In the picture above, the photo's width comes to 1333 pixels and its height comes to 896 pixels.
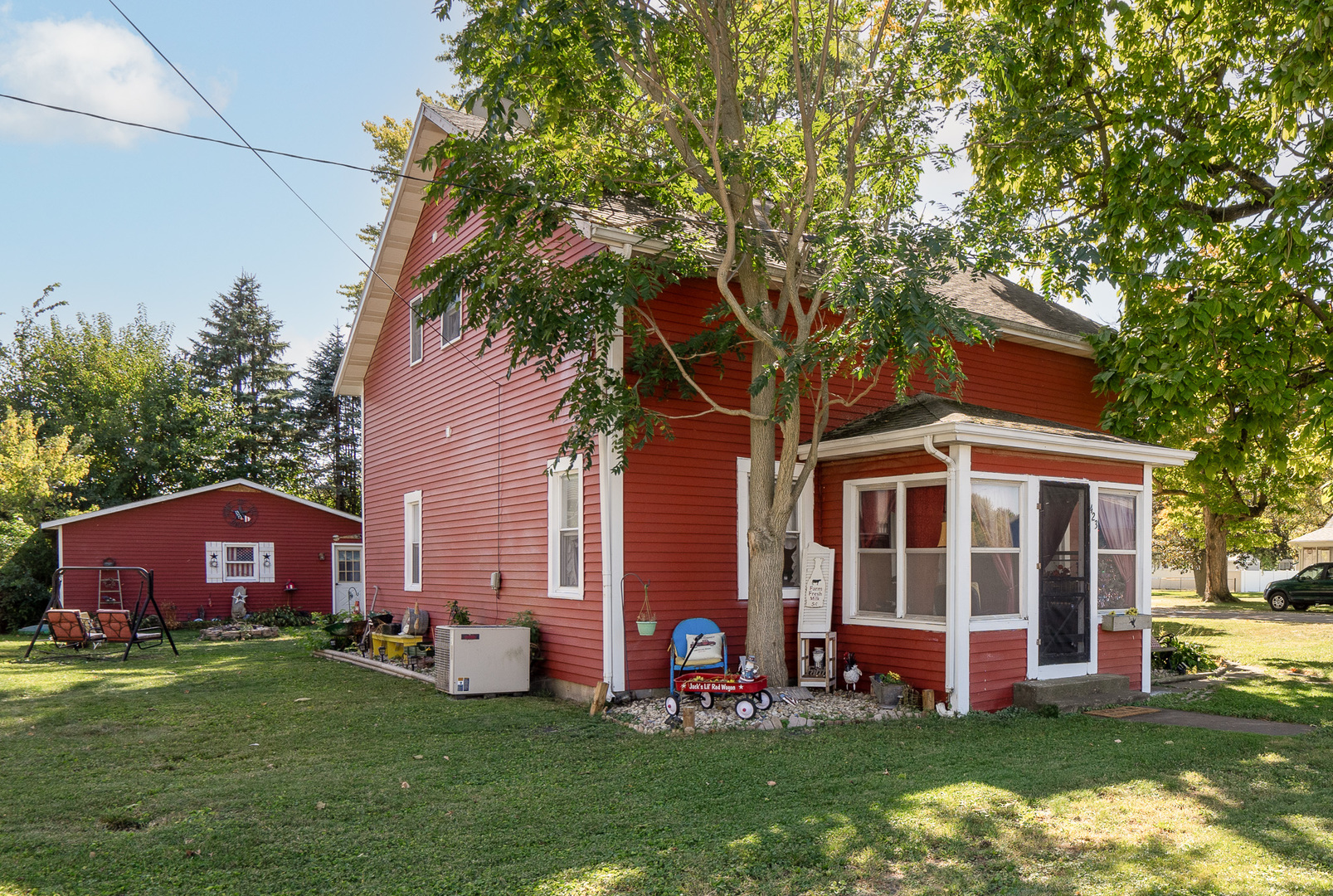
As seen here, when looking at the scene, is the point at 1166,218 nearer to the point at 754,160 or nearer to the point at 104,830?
the point at 754,160

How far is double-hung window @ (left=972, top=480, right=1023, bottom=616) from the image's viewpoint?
9.05 metres

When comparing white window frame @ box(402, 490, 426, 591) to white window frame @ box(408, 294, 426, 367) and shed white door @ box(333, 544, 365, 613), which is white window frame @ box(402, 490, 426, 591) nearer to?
white window frame @ box(408, 294, 426, 367)

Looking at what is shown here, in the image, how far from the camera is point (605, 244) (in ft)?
31.0

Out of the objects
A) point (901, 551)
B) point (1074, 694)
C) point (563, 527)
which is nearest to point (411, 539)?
point (563, 527)

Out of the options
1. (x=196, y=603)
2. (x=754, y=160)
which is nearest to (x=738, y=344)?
(x=754, y=160)

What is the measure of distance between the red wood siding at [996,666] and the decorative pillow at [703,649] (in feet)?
8.05

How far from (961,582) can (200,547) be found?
64.1 feet

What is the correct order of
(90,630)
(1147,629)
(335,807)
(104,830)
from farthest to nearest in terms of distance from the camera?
(90,630), (1147,629), (335,807), (104,830)

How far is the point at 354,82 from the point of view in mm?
11977

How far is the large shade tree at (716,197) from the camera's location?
812 centimetres

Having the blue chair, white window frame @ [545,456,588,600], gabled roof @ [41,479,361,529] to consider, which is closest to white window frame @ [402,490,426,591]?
A: white window frame @ [545,456,588,600]

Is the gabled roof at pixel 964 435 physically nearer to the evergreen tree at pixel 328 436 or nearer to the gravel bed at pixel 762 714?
the gravel bed at pixel 762 714

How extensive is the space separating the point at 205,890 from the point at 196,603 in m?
20.1

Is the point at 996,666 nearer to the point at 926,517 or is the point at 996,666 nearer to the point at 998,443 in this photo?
the point at 926,517
